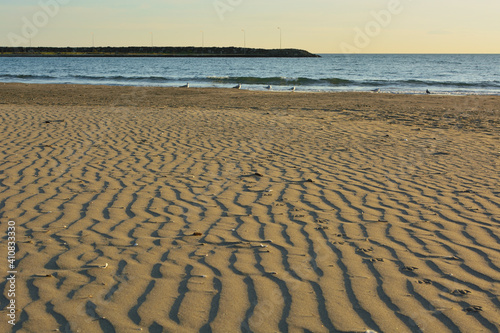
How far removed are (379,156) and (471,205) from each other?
283 centimetres

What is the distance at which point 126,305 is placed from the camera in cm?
306

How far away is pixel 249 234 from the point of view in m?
4.39

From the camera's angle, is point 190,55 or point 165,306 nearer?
point 165,306

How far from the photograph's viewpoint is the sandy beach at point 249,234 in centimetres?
301

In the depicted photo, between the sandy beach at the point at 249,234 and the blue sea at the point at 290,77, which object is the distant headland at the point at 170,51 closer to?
the blue sea at the point at 290,77

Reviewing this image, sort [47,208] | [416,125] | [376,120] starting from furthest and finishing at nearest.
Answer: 1. [376,120]
2. [416,125]
3. [47,208]

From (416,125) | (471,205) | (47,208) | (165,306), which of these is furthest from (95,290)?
(416,125)

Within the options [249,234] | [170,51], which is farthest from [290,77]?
[170,51]

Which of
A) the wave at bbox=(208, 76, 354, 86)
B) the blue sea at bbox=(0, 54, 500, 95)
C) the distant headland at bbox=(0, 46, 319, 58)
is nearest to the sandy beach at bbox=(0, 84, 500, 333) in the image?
the blue sea at bbox=(0, 54, 500, 95)

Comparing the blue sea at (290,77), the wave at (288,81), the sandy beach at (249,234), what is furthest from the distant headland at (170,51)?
the sandy beach at (249,234)

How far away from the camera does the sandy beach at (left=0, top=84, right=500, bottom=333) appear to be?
3010 millimetres

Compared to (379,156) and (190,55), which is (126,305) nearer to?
(379,156)

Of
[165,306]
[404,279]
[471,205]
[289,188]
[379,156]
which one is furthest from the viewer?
[379,156]

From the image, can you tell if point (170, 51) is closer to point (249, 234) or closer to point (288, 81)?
point (288, 81)
